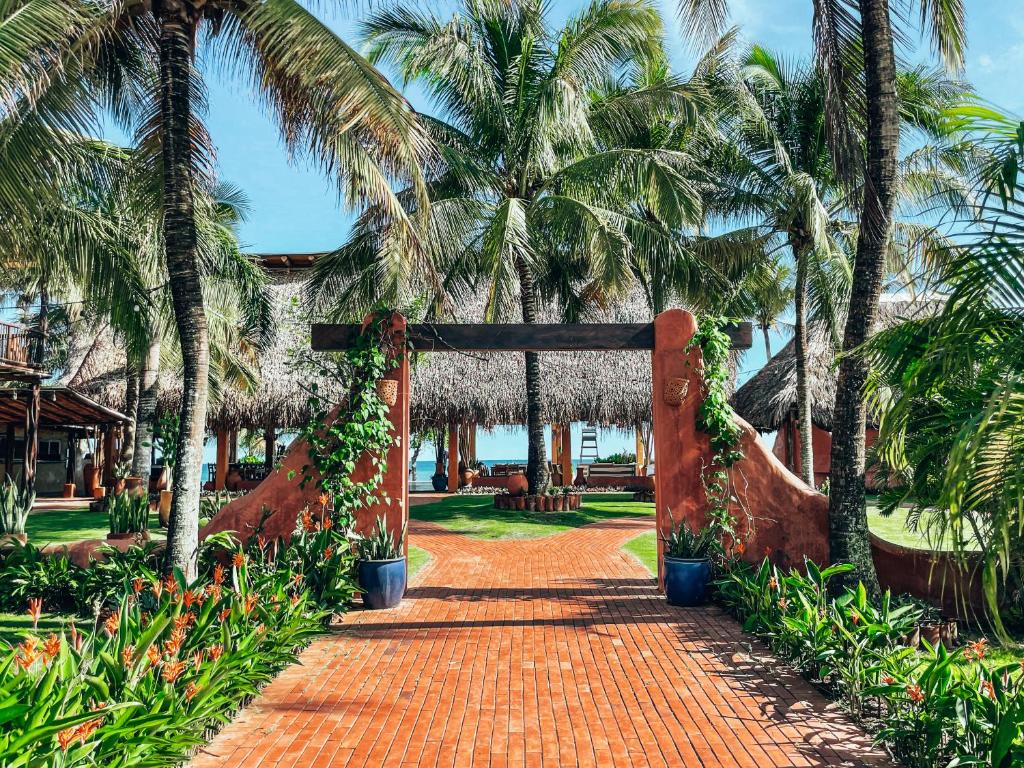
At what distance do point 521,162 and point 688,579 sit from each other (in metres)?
8.77

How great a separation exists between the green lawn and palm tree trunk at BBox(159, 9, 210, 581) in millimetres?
6300

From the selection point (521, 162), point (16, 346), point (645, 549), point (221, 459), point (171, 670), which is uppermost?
point (521, 162)

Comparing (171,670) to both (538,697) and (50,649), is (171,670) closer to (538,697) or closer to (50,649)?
(50,649)

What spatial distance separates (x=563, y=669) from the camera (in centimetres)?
507

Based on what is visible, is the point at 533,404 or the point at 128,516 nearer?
the point at 128,516

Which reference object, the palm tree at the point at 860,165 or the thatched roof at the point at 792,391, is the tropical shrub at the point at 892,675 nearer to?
the palm tree at the point at 860,165

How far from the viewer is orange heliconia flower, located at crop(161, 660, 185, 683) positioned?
3.30m

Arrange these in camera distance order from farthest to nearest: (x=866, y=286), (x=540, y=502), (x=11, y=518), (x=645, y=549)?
(x=540, y=502), (x=645, y=549), (x=11, y=518), (x=866, y=286)

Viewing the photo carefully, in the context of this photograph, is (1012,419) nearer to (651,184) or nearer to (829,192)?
(651,184)

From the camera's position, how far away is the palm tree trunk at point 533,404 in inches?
546

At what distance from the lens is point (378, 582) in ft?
22.6

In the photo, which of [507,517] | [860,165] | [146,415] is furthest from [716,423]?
[146,415]

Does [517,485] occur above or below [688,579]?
above

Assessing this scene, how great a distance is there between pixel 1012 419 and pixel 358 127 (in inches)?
217
